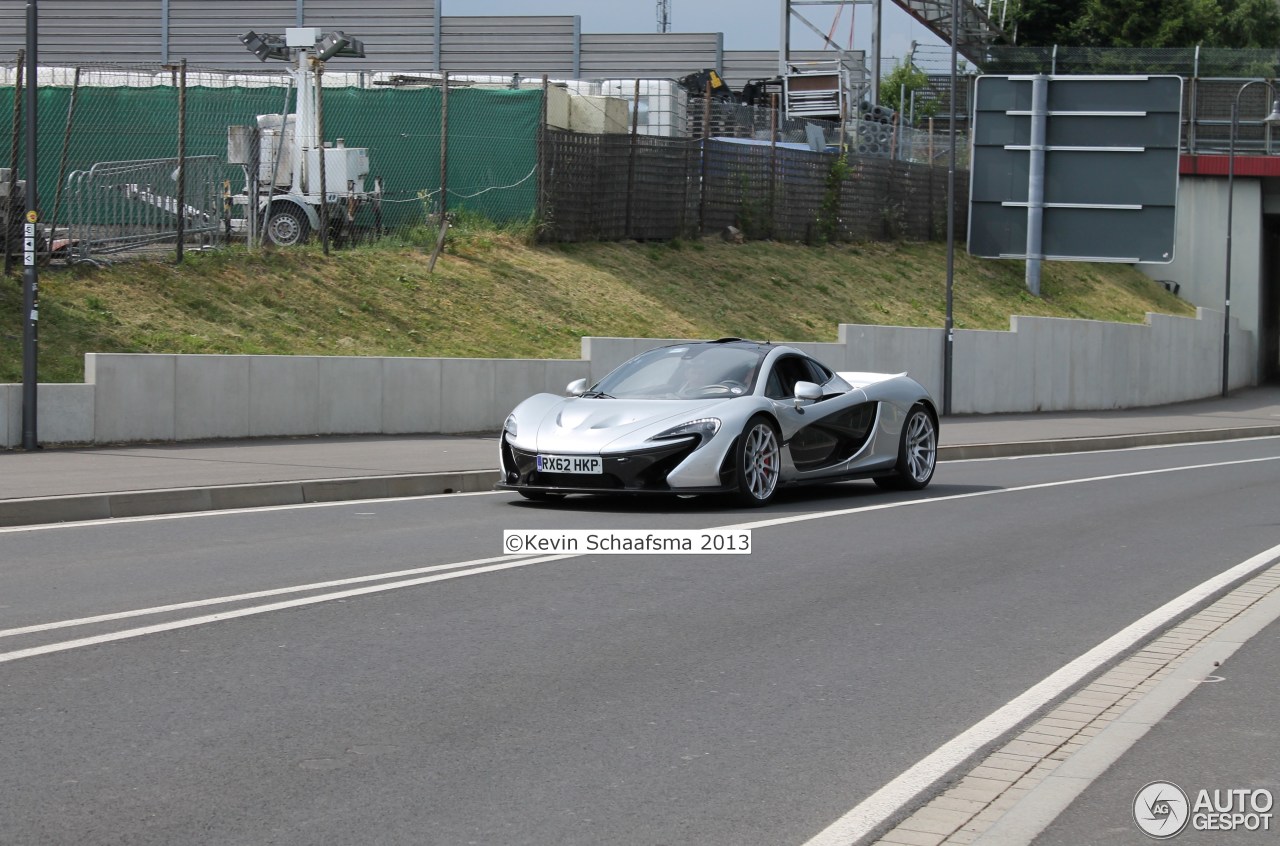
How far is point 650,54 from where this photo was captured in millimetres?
73438

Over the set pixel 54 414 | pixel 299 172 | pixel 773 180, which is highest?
pixel 773 180

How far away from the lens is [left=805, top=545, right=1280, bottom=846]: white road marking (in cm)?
471

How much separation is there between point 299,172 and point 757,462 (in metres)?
13.4

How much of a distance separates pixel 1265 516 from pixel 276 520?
8.48 m

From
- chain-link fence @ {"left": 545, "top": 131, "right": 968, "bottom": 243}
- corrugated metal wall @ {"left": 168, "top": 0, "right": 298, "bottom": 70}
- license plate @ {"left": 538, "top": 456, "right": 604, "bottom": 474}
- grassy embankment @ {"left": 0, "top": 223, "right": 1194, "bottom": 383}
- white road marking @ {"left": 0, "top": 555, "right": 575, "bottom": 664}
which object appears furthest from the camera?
corrugated metal wall @ {"left": 168, "top": 0, "right": 298, "bottom": 70}

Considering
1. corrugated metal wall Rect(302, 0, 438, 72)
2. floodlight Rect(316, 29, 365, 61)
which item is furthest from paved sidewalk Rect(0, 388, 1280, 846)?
corrugated metal wall Rect(302, 0, 438, 72)

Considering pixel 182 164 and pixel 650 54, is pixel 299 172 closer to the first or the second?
pixel 182 164

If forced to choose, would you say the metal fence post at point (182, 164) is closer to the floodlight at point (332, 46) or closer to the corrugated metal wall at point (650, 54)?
the floodlight at point (332, 46)

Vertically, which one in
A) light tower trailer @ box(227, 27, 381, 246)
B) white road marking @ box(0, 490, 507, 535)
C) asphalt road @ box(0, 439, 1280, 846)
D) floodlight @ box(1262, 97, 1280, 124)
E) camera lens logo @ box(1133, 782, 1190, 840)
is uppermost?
floodlight @ box(1262, 97, 1280, 124)

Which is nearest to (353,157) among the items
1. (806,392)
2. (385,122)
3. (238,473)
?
(385,122)

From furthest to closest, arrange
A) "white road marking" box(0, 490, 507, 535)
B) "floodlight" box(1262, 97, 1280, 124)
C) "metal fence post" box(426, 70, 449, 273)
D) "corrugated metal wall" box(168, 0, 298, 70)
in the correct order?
"corrugated metal wall" box(168, 0, 298, 70)
"floodlight" box(1262, 97, 1280, 124)
"metal fence post" box(426, 70, 449, 273)
"white road marking" box(0, 490, 507, 535)

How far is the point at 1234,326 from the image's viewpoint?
47938 mm

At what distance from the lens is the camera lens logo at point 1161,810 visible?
4.73 m

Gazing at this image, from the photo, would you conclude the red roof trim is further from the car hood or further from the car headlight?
the car headlight
